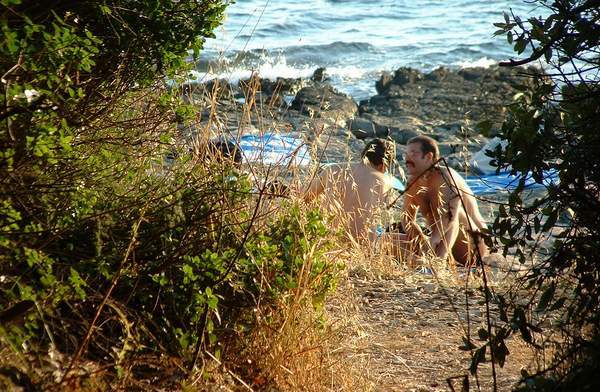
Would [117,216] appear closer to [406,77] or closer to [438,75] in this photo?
[406,77]

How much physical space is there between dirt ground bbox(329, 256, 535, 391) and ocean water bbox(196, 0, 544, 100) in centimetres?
1287

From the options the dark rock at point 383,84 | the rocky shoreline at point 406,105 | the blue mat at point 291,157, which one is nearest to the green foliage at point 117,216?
the blue mat at point 291,157

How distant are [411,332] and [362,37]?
25054mm

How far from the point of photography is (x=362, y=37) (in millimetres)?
28859

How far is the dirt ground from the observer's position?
3.77 m

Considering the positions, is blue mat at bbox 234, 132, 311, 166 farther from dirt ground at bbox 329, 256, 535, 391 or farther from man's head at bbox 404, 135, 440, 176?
man's head at bbox 404, 135, 440, 176

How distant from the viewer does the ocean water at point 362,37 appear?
75.4 ft

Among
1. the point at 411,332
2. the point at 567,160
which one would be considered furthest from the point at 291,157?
the point at 567,160

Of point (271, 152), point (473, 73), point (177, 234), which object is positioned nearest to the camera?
point (177, 234)

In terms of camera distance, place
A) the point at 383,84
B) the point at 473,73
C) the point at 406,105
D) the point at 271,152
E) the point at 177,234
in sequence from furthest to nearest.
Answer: the point at 473,73 → the point at 383,84 → the point at 406,105 → the point at 271,152 → the point at 177,234

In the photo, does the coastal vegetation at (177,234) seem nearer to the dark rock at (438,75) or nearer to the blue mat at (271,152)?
the blue mat at (271,152)

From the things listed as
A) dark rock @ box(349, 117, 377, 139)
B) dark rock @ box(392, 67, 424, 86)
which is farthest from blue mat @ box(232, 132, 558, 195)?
dark rock @ box(392, 67, 424, 86)

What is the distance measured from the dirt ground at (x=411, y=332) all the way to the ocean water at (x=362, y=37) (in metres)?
12.9

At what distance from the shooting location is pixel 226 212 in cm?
327
